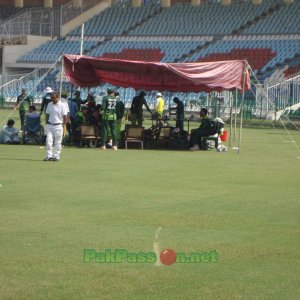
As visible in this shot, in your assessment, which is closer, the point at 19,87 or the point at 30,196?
the point at 30,196

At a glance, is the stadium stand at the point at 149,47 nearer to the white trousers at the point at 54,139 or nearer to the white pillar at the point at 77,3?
the white pillar at the point at 77,3

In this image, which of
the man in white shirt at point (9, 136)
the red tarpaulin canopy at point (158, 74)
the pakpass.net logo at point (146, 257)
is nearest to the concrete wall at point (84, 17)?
the red tarpaulin canopy at point (158, 74)

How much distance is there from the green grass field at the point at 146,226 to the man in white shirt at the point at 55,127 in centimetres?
33

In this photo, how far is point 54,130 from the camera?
63.0 ft

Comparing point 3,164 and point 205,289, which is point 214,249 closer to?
point 205,289

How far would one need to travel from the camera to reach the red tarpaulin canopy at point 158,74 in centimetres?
2322

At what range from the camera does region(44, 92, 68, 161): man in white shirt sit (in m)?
19.1

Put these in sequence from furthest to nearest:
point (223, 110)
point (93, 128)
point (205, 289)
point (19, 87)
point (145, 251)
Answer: point (19, 87)
point (223, 110)
point (93, 128)
point (145, 251)
point (205, 289)

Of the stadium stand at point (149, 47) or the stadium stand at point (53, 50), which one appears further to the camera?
the stadium stand at point (53, 50)

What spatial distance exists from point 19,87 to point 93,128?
2682 centimetres

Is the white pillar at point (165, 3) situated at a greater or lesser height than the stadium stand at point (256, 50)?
greater

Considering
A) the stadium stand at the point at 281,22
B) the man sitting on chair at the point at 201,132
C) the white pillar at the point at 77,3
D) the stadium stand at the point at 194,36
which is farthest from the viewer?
the white pillar at the point at 77,3

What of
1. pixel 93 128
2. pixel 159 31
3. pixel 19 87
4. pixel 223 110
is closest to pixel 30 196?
pixel 93 128

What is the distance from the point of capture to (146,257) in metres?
8.71
